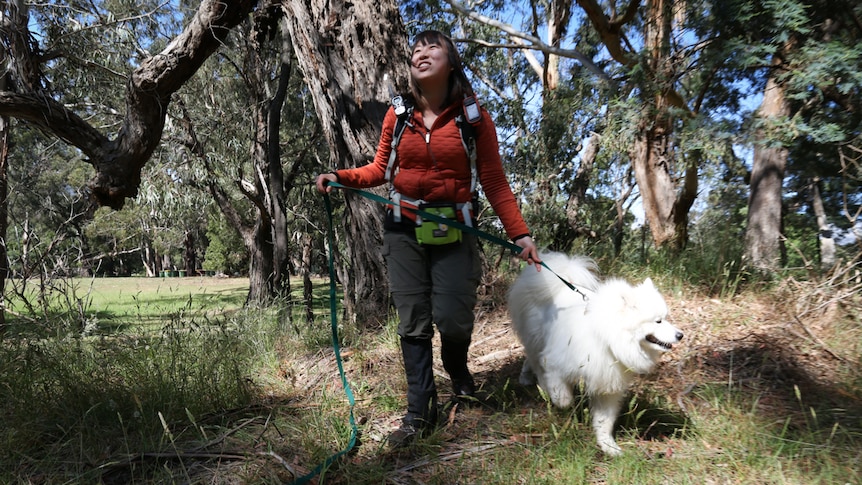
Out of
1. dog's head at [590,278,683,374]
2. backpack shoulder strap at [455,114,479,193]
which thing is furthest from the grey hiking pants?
dog's head at [590,278,683,374]

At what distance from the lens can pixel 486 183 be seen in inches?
104

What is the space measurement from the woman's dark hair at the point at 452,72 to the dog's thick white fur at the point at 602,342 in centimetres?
120

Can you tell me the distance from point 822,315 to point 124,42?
437 inches

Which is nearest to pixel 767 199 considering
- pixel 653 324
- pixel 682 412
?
pixel 682 412

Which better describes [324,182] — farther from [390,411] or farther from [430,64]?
[390,411]

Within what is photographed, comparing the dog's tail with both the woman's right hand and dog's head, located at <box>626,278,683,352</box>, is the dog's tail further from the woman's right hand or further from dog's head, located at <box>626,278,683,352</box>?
the woman's right hand

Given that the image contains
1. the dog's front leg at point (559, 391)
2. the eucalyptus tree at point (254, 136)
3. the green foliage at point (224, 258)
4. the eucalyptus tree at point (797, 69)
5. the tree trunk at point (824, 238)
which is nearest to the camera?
the dog's front leg at point (559, 391)

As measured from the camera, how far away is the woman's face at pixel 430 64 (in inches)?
96.5

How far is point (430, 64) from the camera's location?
245 centimetres

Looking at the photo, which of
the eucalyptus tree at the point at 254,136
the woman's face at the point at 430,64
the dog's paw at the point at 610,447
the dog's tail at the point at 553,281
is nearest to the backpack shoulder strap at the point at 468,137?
the woman's face at the point at 430,64

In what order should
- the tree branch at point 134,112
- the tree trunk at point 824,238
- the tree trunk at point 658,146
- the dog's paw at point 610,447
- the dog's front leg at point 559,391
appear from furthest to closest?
the tree trunk at point 658,146, the tree branch at point 134,112, the tree trunk at point 824,238, the dog's front leg at point 559,391, the dog's paw at point 610,447

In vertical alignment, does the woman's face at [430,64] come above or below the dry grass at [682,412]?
above

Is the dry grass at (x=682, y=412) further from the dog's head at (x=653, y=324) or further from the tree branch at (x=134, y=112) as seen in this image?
the tree branch at (x=134, y=112)

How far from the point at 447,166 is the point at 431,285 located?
1.95 feet
